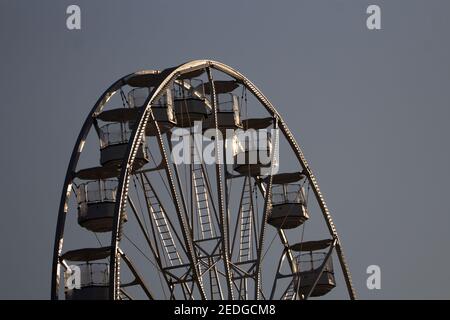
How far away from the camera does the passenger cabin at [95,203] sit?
7738cm

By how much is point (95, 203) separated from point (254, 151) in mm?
9424

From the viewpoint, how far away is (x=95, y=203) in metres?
77.5

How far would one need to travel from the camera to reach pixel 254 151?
277ft

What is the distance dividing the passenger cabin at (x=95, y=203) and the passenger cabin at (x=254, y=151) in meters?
7.63

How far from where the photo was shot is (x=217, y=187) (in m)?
78.2

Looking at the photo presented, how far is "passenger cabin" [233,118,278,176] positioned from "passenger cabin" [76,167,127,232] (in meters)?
7.63

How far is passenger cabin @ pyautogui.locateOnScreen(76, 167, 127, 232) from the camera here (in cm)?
7738

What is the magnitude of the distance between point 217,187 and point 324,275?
28.6 feet

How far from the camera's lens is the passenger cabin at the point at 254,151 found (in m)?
83.8

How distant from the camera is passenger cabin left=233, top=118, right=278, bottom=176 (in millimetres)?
83812
